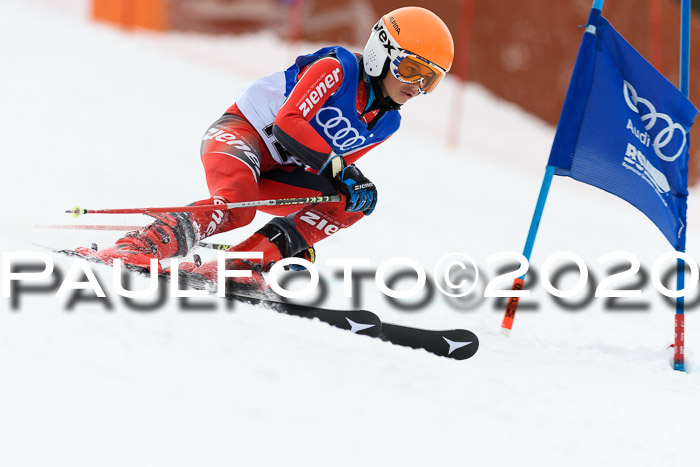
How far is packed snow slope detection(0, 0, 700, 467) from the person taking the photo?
2.04 m

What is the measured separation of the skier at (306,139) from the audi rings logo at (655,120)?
30.5 inches

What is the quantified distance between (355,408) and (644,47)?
10.7 meters

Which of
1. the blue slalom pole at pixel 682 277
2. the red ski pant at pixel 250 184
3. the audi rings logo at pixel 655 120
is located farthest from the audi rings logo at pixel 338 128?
the blue slalom pole at pixel 682 277

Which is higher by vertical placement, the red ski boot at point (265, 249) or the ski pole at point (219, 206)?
the ski pole at point (219, 206)

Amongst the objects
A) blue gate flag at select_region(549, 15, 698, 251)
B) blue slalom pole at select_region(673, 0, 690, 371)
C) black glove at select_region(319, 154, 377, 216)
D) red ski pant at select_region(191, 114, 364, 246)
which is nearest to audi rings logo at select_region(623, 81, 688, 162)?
blue gate flag at select_region(549, 15, 698, 251)

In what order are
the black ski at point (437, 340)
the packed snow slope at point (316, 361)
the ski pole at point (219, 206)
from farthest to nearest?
1. the ski pole at point (219, 206)
2. the black ski at point (437, 340)
3. the packed snow slope at point (316, 361)

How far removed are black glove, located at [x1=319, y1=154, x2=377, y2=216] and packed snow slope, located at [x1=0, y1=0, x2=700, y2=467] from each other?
23.5 inches

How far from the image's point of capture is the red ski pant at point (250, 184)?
3.65m

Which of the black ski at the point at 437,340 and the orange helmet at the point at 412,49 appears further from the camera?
the orange helmet at the point at 412,49

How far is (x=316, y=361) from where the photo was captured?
2568mm

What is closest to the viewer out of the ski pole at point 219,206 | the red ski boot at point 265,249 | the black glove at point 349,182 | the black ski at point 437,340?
the black ski at point 437,340

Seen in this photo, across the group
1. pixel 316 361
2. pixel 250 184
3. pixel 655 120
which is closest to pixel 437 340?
pixel 316 361

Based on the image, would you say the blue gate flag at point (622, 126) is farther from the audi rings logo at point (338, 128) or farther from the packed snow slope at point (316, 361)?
the audi rings logo at point (338, 128)

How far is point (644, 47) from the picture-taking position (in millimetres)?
11781
